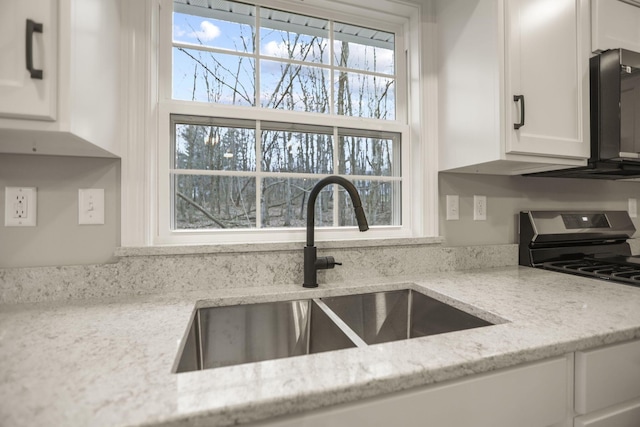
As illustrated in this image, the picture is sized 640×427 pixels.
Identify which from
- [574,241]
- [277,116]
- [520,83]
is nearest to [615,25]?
[520,83]

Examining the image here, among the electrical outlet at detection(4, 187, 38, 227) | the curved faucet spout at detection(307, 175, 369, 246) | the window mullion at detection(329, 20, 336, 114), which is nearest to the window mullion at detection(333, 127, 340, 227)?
the window mullion at detection(329, 20, 336, 114)

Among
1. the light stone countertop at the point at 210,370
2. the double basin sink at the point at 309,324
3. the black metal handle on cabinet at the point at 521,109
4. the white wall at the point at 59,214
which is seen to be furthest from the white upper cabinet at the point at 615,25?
the white wall at the point at 59,214

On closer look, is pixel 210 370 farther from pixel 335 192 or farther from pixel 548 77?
pixel 548 77

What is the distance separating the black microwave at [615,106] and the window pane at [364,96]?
82 cm

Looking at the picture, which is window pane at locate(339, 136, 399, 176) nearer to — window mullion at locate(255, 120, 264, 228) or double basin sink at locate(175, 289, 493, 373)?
window mullion at locate(255, 120, 264, 228)

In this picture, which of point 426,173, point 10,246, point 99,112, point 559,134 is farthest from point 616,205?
point 10,246

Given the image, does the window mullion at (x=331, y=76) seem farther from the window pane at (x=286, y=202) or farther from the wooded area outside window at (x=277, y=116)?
the window pane at (x=286, y=202)

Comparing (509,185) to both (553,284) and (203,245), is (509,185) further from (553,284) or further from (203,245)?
(203,245)

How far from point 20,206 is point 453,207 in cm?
169

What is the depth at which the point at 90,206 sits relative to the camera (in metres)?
1.03

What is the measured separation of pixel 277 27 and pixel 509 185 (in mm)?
1395

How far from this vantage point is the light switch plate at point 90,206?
1018mm

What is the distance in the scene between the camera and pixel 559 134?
1.18m

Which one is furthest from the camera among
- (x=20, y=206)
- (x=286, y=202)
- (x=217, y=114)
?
(x=286, y=202)
